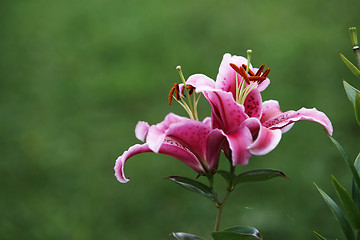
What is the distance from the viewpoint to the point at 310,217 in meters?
2.02

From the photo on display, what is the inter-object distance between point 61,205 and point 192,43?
1.42 meters

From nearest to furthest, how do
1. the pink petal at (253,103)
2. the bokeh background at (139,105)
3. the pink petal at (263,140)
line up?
1. the pink petal at (263,140)
2. the pink petal at (253,103)
3. the bokeh background at (139,105)

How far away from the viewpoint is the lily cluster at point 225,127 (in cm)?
61

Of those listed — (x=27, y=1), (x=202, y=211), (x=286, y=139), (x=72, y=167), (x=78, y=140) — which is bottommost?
(x=202, y=211)

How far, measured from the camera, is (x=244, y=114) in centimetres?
65

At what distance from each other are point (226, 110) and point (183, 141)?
6cm

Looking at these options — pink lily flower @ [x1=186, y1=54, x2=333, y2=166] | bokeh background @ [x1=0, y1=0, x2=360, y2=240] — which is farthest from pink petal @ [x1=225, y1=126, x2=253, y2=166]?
bokeh background @ [x1=0, y1=0, x2=360, y2=240]

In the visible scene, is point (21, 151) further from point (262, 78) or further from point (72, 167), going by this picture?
point (262, 78)

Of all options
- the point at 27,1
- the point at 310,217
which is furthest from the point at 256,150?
the point at 27,1

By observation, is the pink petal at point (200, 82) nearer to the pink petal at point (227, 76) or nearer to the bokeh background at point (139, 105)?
the pink petal at point (227, 76)

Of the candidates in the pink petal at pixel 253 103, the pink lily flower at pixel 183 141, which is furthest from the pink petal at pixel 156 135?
the pink petal at pixel 253 103

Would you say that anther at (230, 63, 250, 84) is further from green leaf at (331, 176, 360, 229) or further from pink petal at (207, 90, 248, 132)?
green leaf at (331, 176, 360, 229)

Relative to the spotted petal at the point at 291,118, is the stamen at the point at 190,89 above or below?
above

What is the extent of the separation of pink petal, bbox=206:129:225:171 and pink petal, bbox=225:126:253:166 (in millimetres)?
17
